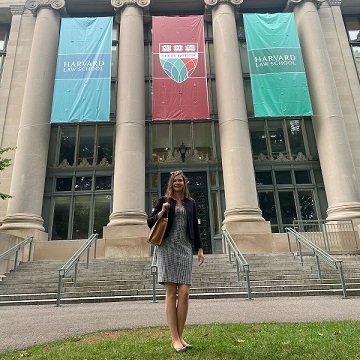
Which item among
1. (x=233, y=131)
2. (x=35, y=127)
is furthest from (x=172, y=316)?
(x=35, y=127)

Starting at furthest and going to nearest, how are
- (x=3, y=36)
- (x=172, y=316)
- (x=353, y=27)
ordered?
(x=353, y=27) < (x=3, y=36) < (x=172, y=316)

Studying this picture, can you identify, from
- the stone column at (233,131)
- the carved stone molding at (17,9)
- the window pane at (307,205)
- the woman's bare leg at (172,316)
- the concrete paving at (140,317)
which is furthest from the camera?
the carved stone molding at (17,9)

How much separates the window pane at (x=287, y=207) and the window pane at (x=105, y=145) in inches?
394

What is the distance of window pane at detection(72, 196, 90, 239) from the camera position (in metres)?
17.8

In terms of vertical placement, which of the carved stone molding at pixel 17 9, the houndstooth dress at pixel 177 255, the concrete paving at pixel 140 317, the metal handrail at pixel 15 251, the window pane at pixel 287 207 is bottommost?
the concrete paving at pixel 140 317

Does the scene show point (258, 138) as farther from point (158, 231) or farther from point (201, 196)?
point (158, 231)

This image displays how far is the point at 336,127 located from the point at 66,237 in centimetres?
1531

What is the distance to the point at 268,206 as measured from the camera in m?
18.4

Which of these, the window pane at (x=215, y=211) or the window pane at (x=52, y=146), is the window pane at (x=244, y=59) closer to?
the window pane at (x=215, y=211)

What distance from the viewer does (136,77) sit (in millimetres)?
18016

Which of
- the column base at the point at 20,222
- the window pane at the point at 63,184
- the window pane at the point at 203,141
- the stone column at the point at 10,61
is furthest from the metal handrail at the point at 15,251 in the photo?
the window pane at the point at 203,141

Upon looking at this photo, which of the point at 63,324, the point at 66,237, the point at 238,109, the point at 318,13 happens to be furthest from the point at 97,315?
the point at 318,13

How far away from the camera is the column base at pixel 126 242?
1496cm

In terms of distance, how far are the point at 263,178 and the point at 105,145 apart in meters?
9.47
